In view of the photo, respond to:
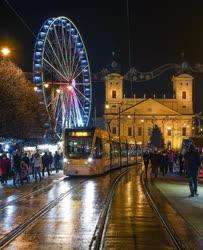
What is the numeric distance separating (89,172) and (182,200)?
58.4 feet

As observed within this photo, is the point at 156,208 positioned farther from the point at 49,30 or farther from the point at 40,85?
the point at 49,30

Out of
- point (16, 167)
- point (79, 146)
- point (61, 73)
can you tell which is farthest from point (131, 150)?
point (16, 167)

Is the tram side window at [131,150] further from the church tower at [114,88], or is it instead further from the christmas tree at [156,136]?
the church tower at [114,88]

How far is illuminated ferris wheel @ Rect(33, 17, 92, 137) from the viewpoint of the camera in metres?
43.7

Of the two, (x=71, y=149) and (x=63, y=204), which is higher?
(x=71, y=149)

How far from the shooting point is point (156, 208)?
18.2m

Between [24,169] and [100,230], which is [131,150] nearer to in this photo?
[24,169]

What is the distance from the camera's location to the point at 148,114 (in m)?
155

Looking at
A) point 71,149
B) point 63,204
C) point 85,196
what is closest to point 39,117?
point 71,149

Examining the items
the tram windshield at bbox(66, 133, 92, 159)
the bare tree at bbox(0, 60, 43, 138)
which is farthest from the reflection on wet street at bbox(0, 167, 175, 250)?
the bare tree at bbox(0, 60, 43, 138)

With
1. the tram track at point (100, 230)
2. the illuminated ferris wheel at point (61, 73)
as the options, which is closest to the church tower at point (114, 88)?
the illuminated ferris wheel at point (61, 73)

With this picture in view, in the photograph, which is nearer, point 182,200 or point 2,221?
point 2,221

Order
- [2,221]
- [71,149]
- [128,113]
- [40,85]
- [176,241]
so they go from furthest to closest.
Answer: [128,113]
[40,85]
[71,149]
[2,221]
[176,241]

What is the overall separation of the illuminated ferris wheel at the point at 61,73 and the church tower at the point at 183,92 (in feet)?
352
